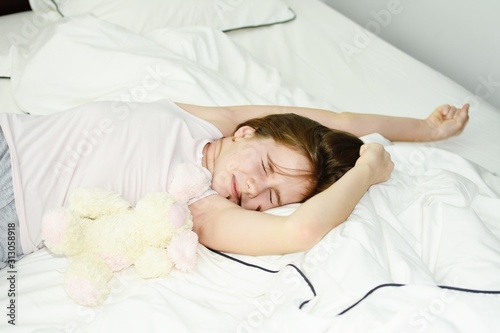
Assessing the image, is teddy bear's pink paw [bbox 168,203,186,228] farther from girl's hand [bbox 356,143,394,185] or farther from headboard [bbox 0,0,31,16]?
headboard [bbox 0,0,31,16]

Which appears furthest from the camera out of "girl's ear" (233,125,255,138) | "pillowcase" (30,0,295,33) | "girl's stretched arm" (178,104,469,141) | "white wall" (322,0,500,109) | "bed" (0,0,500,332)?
"white wall" (322,0,500,109)

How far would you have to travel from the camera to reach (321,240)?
1.13 meters

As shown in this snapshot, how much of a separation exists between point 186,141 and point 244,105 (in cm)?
29

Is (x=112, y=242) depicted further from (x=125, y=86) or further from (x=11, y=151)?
(x=125, y=86)

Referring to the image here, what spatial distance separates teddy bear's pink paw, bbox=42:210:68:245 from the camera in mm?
1049

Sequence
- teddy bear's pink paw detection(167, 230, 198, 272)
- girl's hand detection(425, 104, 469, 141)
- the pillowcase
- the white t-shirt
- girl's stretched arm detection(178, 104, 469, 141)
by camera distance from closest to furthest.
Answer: teddy bear's pink paw detection(167, 230, 198, 272)
the white t-shirt
girl's stretched arm detection(178, 104, 469, 141)
girl's hand detection(425, 104, 469, 141)
the pillowcase

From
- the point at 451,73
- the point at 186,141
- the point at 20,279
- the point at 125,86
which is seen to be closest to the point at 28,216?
the point at 20,279

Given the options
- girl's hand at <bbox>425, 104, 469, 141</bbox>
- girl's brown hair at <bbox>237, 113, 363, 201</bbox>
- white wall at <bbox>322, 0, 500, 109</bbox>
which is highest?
white wall at <bbox>322, 0, 500, 109</bbox>

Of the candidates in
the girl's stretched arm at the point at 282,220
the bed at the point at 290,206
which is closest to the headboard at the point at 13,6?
the bed at the point at 290,206

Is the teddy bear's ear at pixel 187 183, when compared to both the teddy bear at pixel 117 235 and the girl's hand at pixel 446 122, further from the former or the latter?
the girl's hand at pixel 446 122

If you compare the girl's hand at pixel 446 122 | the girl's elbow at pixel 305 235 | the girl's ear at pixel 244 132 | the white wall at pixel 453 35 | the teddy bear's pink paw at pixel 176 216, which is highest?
the white wall at pixel 453 35

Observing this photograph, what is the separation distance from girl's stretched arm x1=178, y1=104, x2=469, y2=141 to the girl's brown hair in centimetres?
12

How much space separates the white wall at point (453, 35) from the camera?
2053mm

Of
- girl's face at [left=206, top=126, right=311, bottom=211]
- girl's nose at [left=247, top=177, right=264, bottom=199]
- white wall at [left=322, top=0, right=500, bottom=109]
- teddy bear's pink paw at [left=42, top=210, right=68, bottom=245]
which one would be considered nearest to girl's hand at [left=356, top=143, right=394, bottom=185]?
girl's face at [left=206, top=126, right=311, bottom=211]
